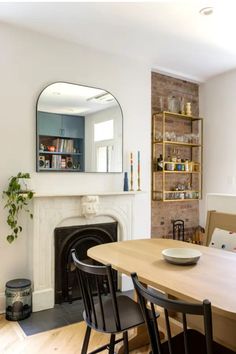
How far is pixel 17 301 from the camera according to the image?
114 inches

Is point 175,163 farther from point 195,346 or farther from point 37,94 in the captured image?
point 195,346

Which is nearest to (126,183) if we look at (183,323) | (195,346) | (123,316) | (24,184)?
(24,184)

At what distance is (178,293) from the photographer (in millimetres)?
1465

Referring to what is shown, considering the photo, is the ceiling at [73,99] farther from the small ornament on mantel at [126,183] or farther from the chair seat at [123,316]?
the chair seat at [123,316]

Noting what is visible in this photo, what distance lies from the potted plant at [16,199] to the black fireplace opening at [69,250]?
0.43m

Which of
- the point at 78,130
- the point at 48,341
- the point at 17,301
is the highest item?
the point at 78,130

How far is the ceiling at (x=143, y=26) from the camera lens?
9.13ft

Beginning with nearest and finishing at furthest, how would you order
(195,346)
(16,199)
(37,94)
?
(195,346) < (16,199) < (37,94)

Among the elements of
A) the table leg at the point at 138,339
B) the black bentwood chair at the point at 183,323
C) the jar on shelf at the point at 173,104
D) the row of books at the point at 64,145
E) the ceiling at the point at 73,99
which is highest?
the jar on shelf at the point at 173,104

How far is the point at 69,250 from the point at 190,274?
195cm

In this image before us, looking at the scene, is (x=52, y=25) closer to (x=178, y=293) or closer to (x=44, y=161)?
(x=44, y=161)

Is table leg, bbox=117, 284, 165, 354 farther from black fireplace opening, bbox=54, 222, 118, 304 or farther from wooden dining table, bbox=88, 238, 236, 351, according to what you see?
black fireplace opening, bbox=54, 222, 118, 304

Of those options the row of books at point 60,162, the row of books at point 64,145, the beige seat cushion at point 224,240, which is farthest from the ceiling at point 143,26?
the beige seat cushion at point 224,240

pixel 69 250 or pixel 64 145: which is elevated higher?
pixel 64 145
